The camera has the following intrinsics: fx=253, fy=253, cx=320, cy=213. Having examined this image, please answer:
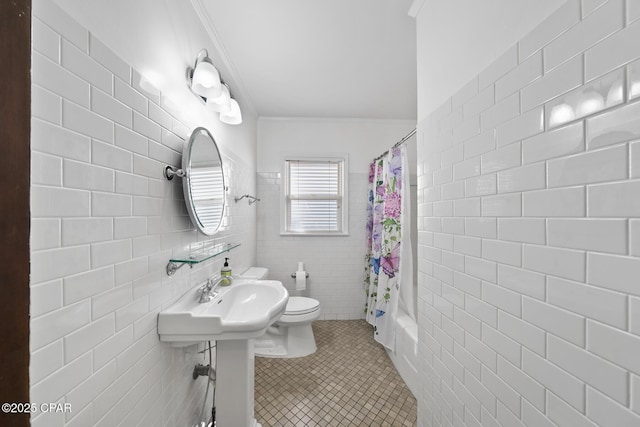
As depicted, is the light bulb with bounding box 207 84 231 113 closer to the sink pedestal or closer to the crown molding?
the crown molding

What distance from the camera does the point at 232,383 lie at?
4.14 feet

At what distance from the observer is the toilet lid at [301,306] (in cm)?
221

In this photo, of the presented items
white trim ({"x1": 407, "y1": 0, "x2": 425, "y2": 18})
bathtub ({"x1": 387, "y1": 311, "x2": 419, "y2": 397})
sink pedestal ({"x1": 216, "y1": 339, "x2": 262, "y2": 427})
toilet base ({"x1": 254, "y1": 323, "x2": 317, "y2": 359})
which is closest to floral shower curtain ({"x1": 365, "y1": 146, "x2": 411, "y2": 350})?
bathtub ({"x1": 387, "y1": 311, "x2": 419, "y2": 397})

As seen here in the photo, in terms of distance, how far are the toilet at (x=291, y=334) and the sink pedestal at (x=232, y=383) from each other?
88 cm

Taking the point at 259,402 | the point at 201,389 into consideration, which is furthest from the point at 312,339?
the point at 201,389

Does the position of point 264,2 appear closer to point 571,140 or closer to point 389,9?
point 389,9

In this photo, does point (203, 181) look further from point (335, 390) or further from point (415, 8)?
point (335, 390)

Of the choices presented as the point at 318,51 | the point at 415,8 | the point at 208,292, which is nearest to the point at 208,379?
the point at 208,292

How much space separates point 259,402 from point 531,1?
233cm

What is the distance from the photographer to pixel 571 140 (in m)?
0.60

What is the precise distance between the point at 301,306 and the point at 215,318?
1.35 metres

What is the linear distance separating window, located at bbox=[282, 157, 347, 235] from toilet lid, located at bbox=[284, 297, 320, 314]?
31.9 inches

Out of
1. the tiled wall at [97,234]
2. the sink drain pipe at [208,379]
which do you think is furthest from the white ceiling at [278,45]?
the sink drain pipe at [208,379]

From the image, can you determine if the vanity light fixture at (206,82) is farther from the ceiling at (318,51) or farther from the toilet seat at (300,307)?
the toilet seat at (300,307)
